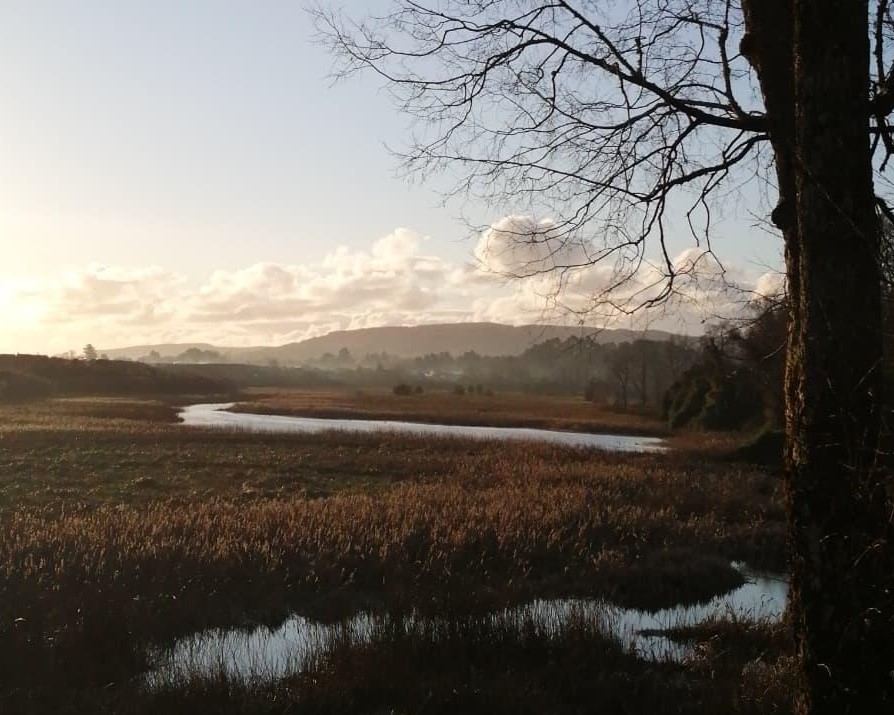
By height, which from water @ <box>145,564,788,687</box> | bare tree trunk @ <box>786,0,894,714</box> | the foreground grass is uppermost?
bare tree trunk @ <box>786,0,894,714</box>

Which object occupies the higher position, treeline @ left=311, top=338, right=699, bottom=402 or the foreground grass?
treeline @ left=311, top=338, right=699, bottom=402

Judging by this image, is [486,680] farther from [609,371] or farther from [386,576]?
[609,371]

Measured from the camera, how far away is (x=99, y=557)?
1113 cm

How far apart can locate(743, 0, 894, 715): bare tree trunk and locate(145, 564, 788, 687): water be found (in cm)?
368

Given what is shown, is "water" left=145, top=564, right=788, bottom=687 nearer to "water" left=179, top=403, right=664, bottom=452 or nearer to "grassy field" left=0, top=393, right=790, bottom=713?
"grassy field" left=0, top=393, right=790, bottom=713

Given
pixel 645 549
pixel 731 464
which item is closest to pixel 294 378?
pixel 731 464

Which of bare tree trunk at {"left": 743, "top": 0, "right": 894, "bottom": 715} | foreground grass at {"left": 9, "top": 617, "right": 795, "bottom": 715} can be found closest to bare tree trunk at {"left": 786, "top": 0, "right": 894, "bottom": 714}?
bare tree trunk at {"left": 743, "top": 0, "right": 894, "bottom": 715}

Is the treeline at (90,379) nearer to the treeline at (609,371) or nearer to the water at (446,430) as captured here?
the water at (446,430)

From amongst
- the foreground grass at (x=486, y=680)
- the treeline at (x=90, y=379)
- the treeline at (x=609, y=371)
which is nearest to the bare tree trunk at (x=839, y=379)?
the foreground grass at (x=486, y=680)

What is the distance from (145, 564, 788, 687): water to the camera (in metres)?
7.85

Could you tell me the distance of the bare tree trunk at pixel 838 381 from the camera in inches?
Answer: 189

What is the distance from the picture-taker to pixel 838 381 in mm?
4820

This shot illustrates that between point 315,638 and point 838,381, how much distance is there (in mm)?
6633

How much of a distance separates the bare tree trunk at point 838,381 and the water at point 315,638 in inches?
145
